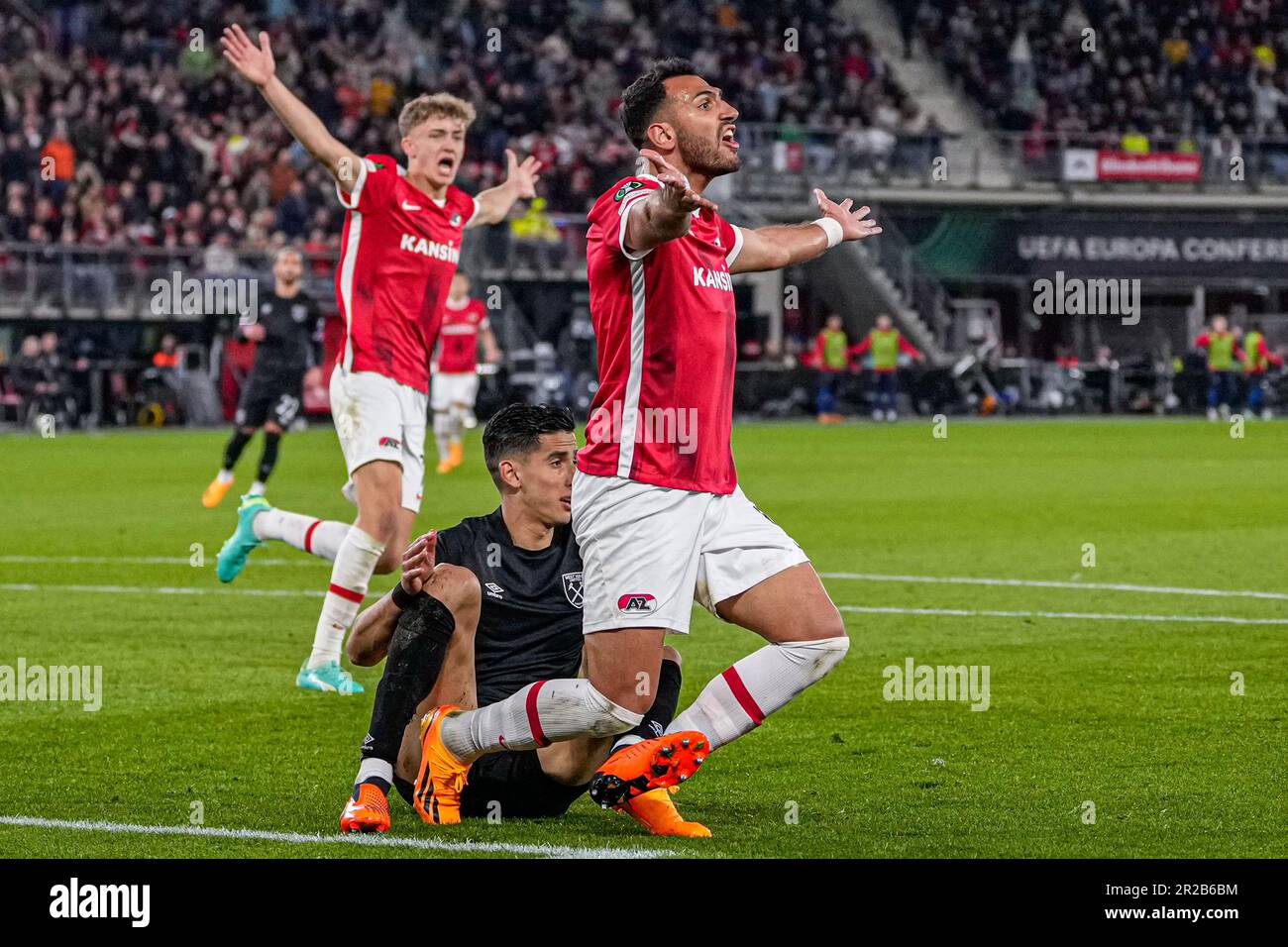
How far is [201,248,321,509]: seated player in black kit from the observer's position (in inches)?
743

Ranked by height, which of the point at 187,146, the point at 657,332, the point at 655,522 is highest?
the point at 187,146

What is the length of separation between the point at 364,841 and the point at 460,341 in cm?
2091

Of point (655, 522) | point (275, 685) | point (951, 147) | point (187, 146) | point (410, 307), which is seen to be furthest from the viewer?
point (951, 147)

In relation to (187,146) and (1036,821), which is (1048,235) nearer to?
(187,146)

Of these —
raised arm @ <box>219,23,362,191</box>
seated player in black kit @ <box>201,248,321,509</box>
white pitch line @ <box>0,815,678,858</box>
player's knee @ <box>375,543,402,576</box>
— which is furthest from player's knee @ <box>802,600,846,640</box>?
seated player in black kit @ <box>201,248,321,509</box>

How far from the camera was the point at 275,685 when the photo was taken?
9125 millimetres

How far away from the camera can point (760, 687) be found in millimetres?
6094

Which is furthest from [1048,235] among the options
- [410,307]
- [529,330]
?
[410,307]

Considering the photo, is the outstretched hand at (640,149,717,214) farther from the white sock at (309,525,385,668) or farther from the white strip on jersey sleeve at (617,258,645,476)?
the white sock at (309,525,385,668)

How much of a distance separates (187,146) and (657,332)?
99.0 feet

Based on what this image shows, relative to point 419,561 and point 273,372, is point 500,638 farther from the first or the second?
point 273,372

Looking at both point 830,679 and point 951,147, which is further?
point 951,147

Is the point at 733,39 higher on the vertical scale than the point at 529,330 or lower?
higher

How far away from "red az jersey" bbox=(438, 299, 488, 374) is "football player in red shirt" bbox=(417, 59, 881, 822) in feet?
66.8
